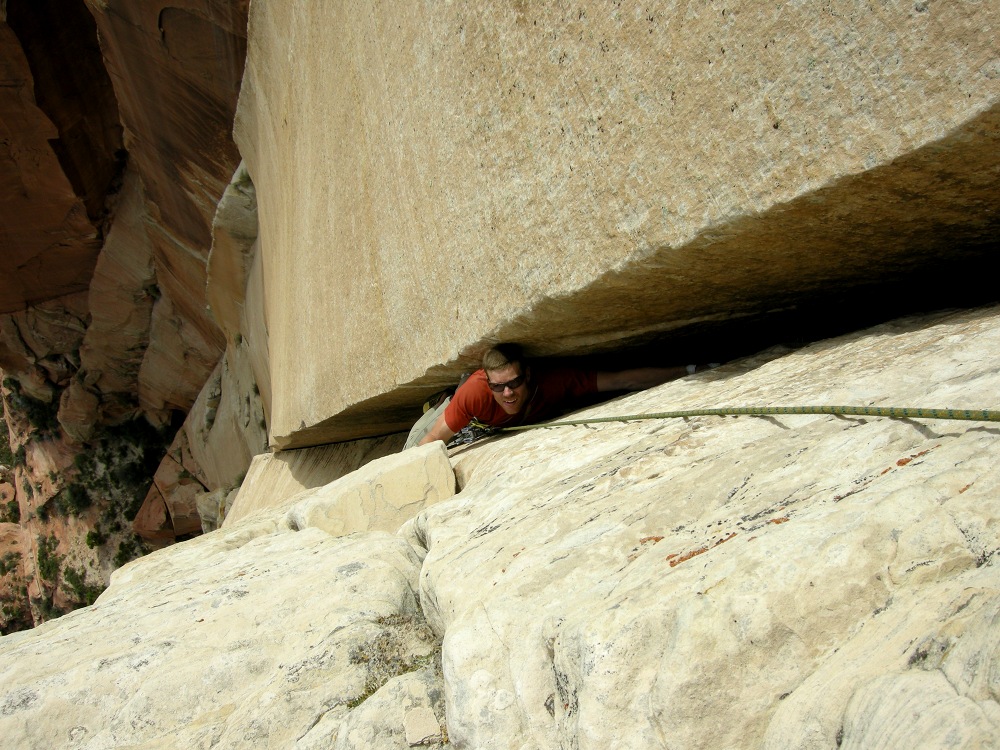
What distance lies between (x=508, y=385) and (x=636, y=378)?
553mm

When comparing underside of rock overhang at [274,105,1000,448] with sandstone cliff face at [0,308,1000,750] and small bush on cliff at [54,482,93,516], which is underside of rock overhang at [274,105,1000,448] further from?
small bush on cliff at [54,482,93,516]

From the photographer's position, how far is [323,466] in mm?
5496

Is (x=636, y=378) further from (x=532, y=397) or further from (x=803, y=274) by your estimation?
(x=803, y=274)

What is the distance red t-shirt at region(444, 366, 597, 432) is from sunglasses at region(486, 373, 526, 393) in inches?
3.0

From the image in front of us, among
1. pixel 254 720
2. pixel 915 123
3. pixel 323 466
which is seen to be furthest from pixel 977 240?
pixel 323 466

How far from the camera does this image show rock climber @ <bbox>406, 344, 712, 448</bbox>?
284cm

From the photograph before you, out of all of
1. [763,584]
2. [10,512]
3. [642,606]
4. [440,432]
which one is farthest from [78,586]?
[763,584]

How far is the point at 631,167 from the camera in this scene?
6.38 feet

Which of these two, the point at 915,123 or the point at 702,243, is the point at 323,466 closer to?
the point at 702,243

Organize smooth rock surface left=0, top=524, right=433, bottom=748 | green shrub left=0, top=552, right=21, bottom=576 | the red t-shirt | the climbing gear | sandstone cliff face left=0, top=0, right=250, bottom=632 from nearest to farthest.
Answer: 1. smooth rock surface left=0, top=524, right=433, bottom=748
2. the red t-shirt
3. the climbing gear
4. sandstone cliff face left=0, top=0, right=250, bottom=632
5. green shrub left=0, top=552, right=21, bottom=576

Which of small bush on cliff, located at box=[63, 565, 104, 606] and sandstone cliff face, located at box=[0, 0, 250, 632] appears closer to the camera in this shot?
sandstone cliff face, located at box=[0, 0, 250, 632]

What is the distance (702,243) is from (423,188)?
133 centimetres

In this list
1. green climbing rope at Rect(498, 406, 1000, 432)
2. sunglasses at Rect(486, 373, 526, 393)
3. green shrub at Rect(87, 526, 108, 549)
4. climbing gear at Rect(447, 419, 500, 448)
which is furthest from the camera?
green shrub at Rect(87, 526, 108, 549)

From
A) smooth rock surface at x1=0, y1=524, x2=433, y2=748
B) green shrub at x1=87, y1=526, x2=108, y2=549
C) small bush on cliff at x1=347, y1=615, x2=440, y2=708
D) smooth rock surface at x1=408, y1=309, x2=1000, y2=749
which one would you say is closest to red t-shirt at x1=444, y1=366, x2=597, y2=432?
smooth rock surface at x1=0, y1=524, x2=433, y2=748
